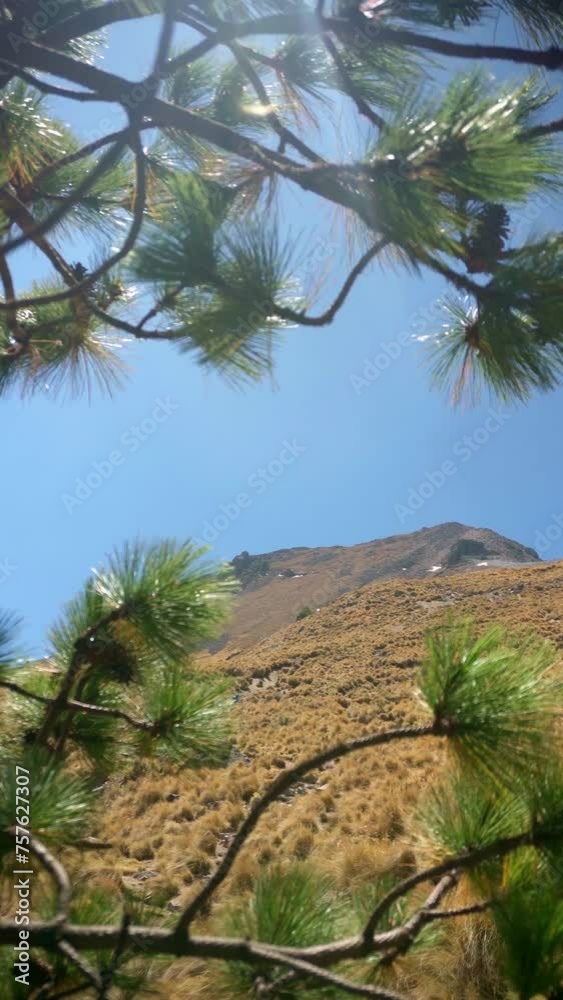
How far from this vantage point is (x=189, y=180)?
45.2 inches

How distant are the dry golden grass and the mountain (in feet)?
89.6

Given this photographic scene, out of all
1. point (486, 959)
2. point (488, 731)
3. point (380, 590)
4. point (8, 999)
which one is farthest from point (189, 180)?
point (380, 590)

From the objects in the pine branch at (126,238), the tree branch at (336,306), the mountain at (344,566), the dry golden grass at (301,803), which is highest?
the mountain at (344,566)

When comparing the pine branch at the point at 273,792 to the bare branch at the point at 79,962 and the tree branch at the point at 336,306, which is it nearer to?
the bare branch at the point at 79,962

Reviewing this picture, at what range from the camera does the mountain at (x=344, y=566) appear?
54.6m

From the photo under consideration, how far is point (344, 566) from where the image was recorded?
76.7 metres

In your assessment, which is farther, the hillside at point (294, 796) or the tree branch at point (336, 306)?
the hillside at point (294, 796)

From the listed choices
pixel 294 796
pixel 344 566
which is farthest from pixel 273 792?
pixel 344 566

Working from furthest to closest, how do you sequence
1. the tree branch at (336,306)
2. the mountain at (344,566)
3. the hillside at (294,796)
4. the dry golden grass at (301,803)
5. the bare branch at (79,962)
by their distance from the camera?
the mountain at (344,566) < the hillside at (294,796) < the dry golden grass at (301,803) < the tree branch at (336,306) < the bare branch at (79,962)

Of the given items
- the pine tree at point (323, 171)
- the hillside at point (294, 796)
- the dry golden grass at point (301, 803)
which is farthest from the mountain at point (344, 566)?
the pine tree at point (323, 171)

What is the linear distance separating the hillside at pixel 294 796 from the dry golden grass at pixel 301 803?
0.06ft

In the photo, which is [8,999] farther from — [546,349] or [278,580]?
[278,580]

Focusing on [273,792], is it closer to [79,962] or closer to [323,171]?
[79,962]

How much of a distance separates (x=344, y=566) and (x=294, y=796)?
68547 millimetres
